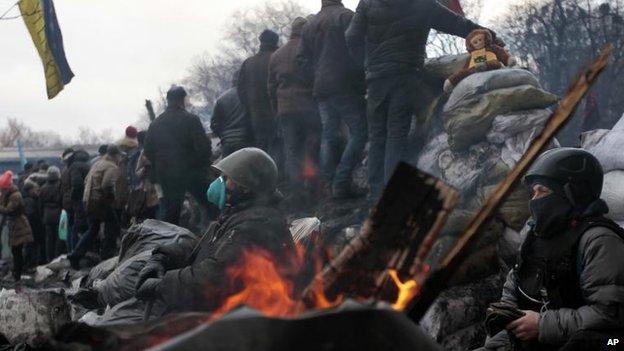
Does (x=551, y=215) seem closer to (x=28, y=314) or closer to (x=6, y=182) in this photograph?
(x=28, y=314)

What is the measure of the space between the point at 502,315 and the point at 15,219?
918cm

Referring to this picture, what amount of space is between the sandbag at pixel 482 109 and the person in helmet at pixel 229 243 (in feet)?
8.45

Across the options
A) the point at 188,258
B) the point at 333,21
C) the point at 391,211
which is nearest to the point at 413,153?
the point at 333,21

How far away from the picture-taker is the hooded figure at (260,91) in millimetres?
8234

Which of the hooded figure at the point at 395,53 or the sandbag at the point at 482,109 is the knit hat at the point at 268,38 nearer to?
the hooded figure at the point at 395,53

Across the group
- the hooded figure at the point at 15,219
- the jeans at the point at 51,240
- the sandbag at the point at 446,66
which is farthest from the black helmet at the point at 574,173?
the jeans at the point at 51,240

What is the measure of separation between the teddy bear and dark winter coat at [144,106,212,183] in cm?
319

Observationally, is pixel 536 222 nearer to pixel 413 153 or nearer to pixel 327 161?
pixel 413 153

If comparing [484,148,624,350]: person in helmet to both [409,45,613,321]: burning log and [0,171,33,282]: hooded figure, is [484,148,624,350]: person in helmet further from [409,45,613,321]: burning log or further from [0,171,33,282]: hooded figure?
[0,171,33,282]: hooded figure

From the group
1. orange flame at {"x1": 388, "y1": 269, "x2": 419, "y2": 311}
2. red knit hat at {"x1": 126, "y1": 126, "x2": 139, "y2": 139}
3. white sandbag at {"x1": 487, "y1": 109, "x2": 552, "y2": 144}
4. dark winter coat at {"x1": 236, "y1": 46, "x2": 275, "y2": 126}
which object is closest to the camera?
orange flame at {"x1": 388, "y1": 269, "x2": 419, "y2": 311}

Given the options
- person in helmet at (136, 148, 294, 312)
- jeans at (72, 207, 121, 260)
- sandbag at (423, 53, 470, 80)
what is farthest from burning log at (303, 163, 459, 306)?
jeans at (72, 207, 121, 260)

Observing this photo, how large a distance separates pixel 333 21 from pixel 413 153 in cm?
155

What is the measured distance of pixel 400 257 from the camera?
2.21m

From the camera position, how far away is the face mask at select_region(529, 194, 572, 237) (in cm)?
313
